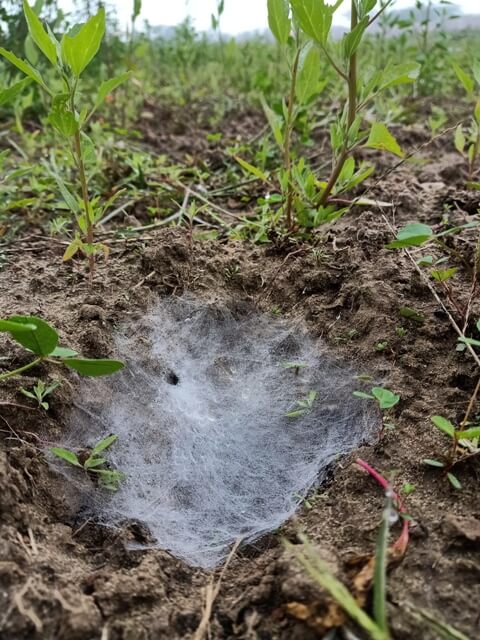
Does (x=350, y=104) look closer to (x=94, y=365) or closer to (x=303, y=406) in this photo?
(x=303, y=406)

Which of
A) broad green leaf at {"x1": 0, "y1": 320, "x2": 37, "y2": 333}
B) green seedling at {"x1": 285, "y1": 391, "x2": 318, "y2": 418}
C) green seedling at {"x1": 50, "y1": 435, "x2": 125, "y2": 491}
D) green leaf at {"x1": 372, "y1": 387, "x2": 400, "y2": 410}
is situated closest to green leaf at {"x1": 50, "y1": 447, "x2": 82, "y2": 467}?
green seedling at {"x1": 50, "y1": 435, "x2": 125, "y2": 491}

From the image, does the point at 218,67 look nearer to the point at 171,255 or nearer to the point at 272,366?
the point at 171,255

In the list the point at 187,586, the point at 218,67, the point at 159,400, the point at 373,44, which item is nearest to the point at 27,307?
the point at 159,400

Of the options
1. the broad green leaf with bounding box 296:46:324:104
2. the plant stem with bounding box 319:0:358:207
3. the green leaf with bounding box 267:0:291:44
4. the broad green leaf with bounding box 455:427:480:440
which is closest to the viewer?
the broad green leaf with bounding box 455:427:480:440

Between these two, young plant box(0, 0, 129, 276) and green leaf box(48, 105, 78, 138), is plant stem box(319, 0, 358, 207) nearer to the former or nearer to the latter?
young plant box(0, 0, 129, 276)

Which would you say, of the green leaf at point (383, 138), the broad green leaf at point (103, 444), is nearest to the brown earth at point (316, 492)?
the broad green leaf at point (103, 444)

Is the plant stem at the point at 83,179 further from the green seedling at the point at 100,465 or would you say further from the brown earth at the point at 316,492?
the green seedling at the point at 100,465
